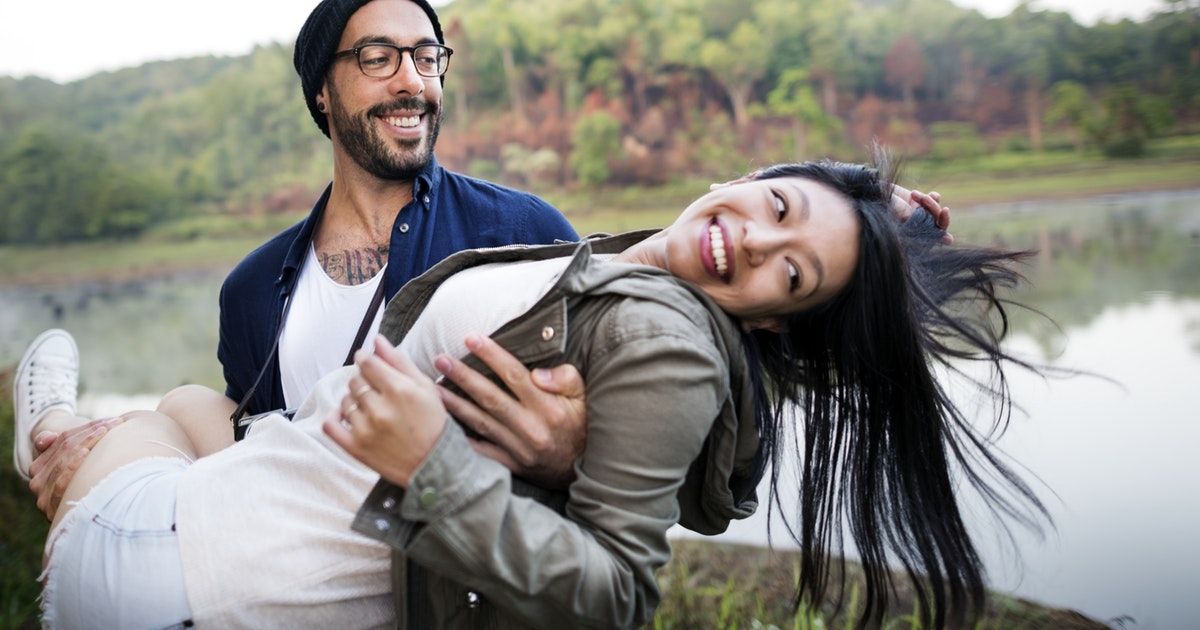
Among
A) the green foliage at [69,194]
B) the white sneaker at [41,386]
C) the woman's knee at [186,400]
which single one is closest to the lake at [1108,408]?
the woman's knee at [186,400]

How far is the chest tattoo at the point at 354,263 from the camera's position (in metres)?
2.27

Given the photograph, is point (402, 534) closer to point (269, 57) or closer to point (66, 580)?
point (66, 580)

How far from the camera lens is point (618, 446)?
1194 millimetres

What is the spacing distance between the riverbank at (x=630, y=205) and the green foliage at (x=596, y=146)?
187 mm

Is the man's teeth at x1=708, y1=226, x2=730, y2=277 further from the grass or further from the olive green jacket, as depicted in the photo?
the grass

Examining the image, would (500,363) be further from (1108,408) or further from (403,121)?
(1108,408)

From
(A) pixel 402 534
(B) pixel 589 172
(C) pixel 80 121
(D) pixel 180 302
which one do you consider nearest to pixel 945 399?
(A) pixel 402 534

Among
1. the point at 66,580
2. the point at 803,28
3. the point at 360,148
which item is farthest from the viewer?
the point at 803,28

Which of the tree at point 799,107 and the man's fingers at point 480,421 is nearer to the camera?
the man's fingers at point 480,421

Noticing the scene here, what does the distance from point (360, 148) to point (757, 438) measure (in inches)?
53.4

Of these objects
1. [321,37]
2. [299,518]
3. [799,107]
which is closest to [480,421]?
[299,518]

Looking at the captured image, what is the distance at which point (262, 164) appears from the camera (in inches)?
414

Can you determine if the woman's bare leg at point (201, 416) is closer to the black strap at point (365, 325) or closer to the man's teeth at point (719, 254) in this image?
the black strap at point (365, 325)

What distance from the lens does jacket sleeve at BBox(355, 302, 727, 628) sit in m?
1.11
